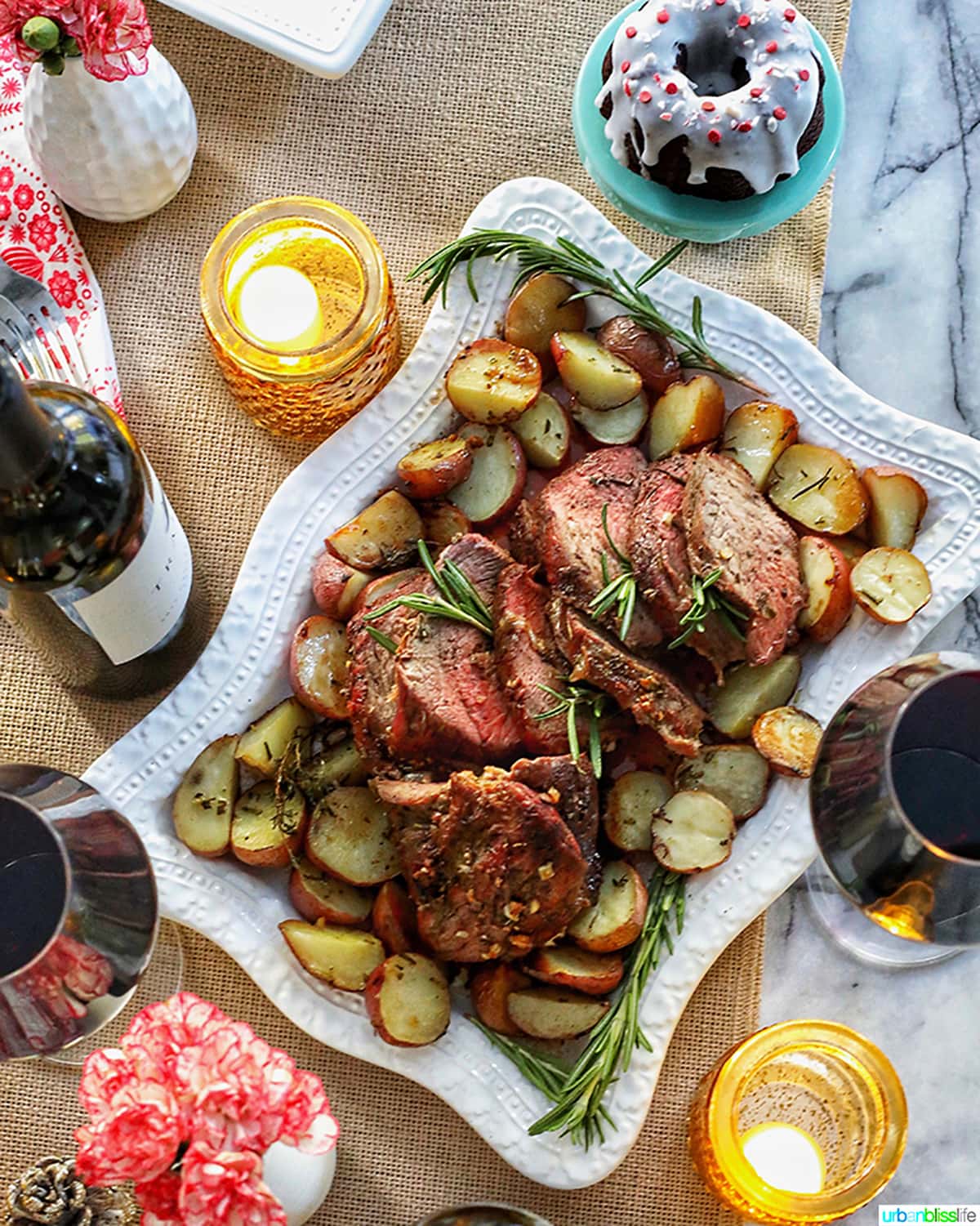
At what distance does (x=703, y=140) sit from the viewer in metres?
1.57

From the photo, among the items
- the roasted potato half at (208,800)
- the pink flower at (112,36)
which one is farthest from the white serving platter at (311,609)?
the pink flower at (112,36)

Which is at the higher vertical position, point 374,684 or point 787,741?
point 374,684

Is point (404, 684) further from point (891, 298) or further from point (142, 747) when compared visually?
point (891, 298)

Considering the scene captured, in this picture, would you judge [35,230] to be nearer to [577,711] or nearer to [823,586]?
[577,711]

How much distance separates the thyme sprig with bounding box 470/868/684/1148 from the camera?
169cm

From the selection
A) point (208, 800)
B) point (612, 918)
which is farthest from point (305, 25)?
point (612, 918)

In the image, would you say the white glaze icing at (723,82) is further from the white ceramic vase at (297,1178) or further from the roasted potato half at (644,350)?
the white ceramic vase at (297,1178)

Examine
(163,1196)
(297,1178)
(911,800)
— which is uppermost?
(911,800)

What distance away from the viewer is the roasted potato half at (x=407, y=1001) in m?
1.70

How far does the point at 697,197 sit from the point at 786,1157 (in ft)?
4.13

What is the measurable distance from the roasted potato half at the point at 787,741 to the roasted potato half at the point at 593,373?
46cm

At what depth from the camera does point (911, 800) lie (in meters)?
1.44

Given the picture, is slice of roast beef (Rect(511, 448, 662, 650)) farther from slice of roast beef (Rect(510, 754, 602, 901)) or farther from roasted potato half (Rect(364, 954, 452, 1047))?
roasted potato half (Rect(364, 954, 452, 1047))

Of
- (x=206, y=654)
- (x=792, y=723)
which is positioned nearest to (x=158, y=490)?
(x=206, y=654)
